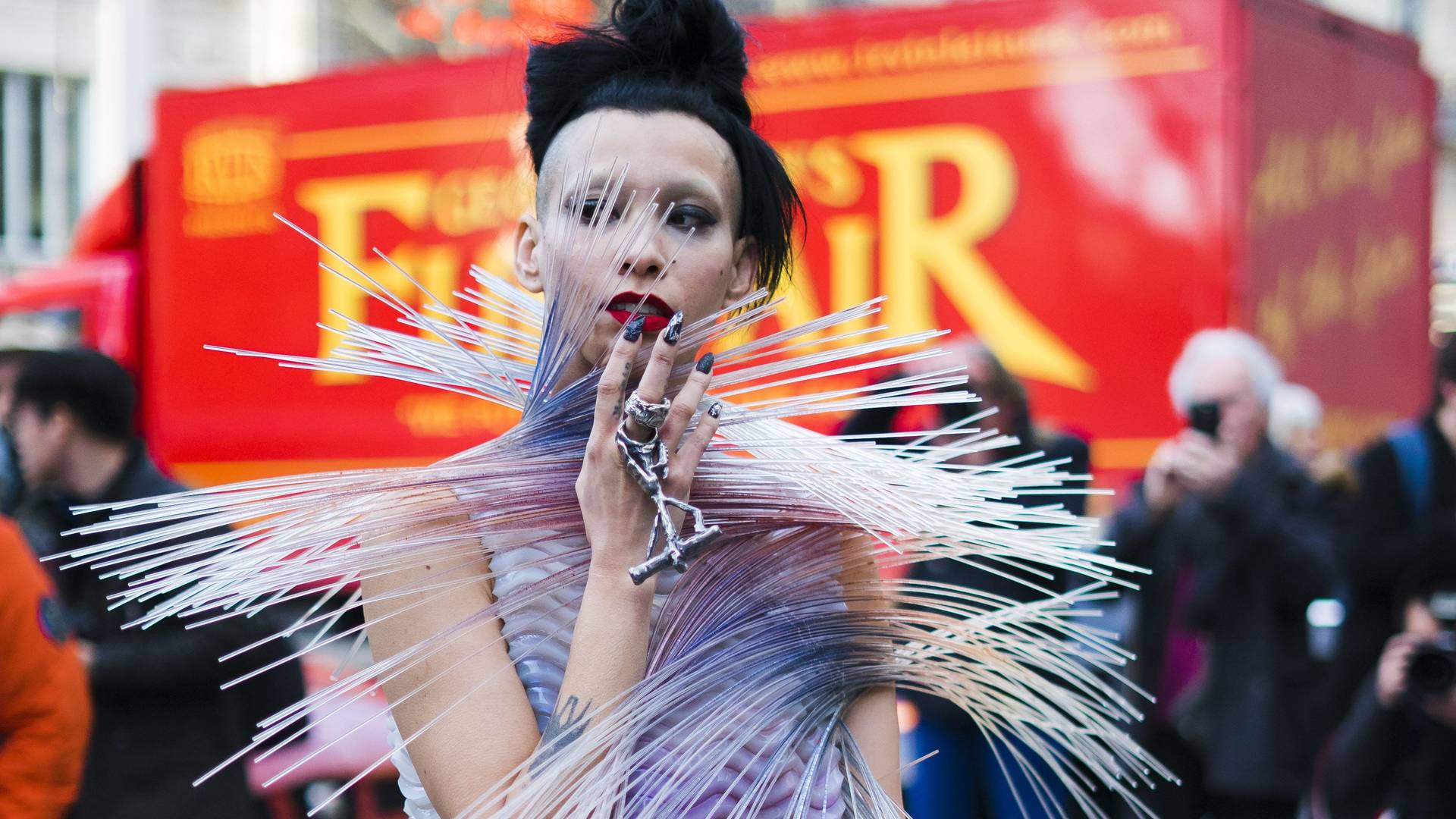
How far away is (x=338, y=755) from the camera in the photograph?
490 centimetres

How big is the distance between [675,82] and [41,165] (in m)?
16.2

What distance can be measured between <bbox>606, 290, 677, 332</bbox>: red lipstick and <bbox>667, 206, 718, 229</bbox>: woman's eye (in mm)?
78

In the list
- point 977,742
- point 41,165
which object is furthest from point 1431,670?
point 41,165

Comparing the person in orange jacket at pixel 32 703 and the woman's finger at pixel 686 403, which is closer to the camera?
the woman's finger at pixel 686 403

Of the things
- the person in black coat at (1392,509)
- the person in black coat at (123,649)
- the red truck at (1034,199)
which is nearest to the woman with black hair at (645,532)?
the person in black coat at (123,649)

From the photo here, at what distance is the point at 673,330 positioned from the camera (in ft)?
3.98

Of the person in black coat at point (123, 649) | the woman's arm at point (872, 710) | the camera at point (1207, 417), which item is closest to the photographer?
the woman's arm at point (872, 710)

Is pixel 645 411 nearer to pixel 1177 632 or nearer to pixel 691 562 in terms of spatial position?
pixel 691 562

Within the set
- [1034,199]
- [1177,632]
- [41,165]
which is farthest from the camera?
[41,165]

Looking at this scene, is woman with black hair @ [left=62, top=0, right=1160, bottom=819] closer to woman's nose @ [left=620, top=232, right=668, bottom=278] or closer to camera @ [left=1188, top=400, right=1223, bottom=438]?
woman's nose @ [left=620, top=232, right=668, bottom=278]

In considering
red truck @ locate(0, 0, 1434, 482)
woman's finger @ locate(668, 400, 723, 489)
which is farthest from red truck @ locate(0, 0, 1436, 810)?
woman's finger @ locate(668, 400, 723, 489)

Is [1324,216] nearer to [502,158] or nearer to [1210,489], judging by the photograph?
[1210,489]

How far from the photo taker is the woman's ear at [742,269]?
143 centimetres

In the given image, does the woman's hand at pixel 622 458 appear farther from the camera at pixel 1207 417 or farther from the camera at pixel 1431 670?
the camera at pixel 1207 417
